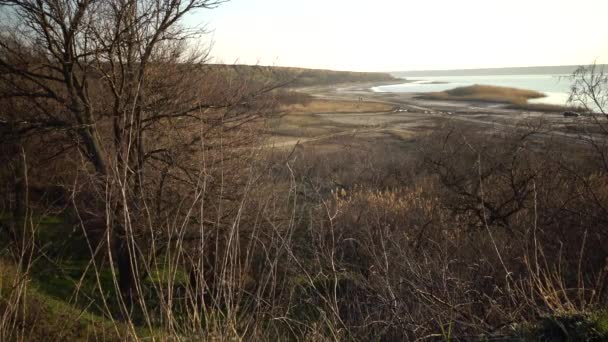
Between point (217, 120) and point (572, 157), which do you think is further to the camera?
point (572, 157)

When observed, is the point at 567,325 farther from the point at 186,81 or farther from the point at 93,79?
the point at 93,79

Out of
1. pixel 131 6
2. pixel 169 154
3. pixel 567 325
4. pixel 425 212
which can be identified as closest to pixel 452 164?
pixel 425 212

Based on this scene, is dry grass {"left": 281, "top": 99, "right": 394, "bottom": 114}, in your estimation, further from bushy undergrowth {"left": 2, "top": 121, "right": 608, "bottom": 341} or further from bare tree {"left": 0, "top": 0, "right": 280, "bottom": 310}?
bare tree {"left": 0, "top": 0, "right": 280, "bottom": 310}

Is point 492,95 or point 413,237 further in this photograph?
point 492,95

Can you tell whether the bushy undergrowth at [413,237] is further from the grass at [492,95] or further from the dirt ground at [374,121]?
the grass at [492,95]

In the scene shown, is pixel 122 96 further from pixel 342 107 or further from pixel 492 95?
pixel 492 95

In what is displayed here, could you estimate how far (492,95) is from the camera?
52250mm

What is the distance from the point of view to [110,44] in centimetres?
782

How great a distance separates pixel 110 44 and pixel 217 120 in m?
2.41

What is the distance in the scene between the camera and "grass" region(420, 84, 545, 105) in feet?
155

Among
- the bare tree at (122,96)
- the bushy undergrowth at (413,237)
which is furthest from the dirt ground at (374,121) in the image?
the bare tree at (122,96)

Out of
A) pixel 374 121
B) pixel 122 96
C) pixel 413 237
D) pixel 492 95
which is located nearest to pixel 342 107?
pixel 374 121

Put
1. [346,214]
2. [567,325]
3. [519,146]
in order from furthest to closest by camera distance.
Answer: [346,214] → [519,146] → [567,325]

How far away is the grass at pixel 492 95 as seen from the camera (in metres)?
47.2
